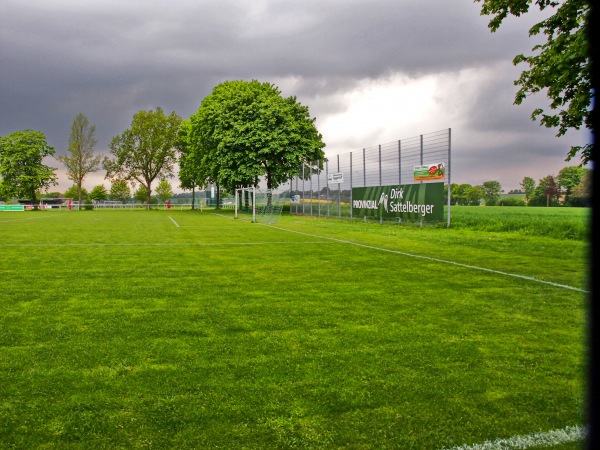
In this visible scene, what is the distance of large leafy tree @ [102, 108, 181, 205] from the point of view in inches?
2655

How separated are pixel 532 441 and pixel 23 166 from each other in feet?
246

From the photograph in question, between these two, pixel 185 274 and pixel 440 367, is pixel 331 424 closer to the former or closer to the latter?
pixel 440 367

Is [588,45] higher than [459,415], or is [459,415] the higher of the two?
[588,45]

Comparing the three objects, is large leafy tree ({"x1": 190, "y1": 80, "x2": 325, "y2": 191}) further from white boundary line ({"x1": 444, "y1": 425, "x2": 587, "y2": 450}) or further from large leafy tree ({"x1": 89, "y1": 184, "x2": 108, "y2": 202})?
large leafy tree ({"x1": 89, "y1": 184, "x2": 108, "y2": 202})

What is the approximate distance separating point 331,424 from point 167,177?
68.8 meters

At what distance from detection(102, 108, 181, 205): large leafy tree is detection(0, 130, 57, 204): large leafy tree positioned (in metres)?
8.58

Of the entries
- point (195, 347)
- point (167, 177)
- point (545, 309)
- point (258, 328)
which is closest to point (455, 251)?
point (545, 309)

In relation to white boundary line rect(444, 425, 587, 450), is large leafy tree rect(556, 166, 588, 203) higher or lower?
higher

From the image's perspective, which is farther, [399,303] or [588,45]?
[399,303]

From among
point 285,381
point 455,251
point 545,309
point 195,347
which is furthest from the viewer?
point 455,251

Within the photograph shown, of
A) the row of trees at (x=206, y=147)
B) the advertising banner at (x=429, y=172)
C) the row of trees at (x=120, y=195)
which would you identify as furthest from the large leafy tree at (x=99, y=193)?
the advertising banner at (x=429, y=172)

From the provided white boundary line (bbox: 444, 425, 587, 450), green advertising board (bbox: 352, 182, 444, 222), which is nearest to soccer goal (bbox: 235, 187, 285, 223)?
green advertising board (bbox: 352, 182, 444, 222)

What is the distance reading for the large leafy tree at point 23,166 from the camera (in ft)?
213

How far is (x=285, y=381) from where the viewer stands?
135 inches
